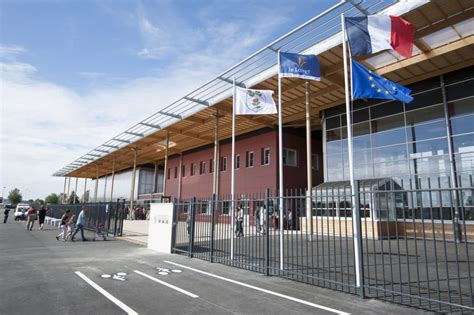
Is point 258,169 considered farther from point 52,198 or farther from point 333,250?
point 52,198

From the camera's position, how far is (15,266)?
9.62 metres

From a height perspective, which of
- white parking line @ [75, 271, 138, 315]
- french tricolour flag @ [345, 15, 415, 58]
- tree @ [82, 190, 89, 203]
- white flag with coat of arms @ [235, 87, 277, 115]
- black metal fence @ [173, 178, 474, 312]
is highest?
french tricolour flag @ [345, 15, 415, 58]

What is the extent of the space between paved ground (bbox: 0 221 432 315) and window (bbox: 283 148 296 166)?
1814cm

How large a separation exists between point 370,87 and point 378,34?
1.35m

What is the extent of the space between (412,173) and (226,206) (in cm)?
1272

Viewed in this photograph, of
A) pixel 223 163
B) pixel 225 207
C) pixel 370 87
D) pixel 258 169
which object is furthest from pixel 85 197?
pixel 370 87

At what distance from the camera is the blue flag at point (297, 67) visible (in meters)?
10.0

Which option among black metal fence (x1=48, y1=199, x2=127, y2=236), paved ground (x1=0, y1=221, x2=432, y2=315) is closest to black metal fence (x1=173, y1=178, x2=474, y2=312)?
paved ground (x1=0, y1=221, x2=432, y2=315)

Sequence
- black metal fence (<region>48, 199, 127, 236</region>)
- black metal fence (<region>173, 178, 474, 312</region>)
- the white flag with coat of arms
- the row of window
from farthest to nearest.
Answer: the row of window → black metal fence (<region>48, 199, 127, 236</region>) → the white flag with coat of arms → black metal fence (<region>173, 178, 474, 312</region>)

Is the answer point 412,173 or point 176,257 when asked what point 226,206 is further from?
point 412,173

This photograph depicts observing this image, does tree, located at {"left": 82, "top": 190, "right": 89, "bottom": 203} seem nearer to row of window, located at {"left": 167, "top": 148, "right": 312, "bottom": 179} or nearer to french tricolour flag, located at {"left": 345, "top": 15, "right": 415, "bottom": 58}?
row of window, located at {"left": 167, "top": 148, "right": 312, "bottom": 179}

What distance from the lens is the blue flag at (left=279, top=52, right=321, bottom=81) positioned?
10022mm

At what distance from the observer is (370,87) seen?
7.93m

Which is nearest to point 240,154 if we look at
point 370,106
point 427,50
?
point 370,106
